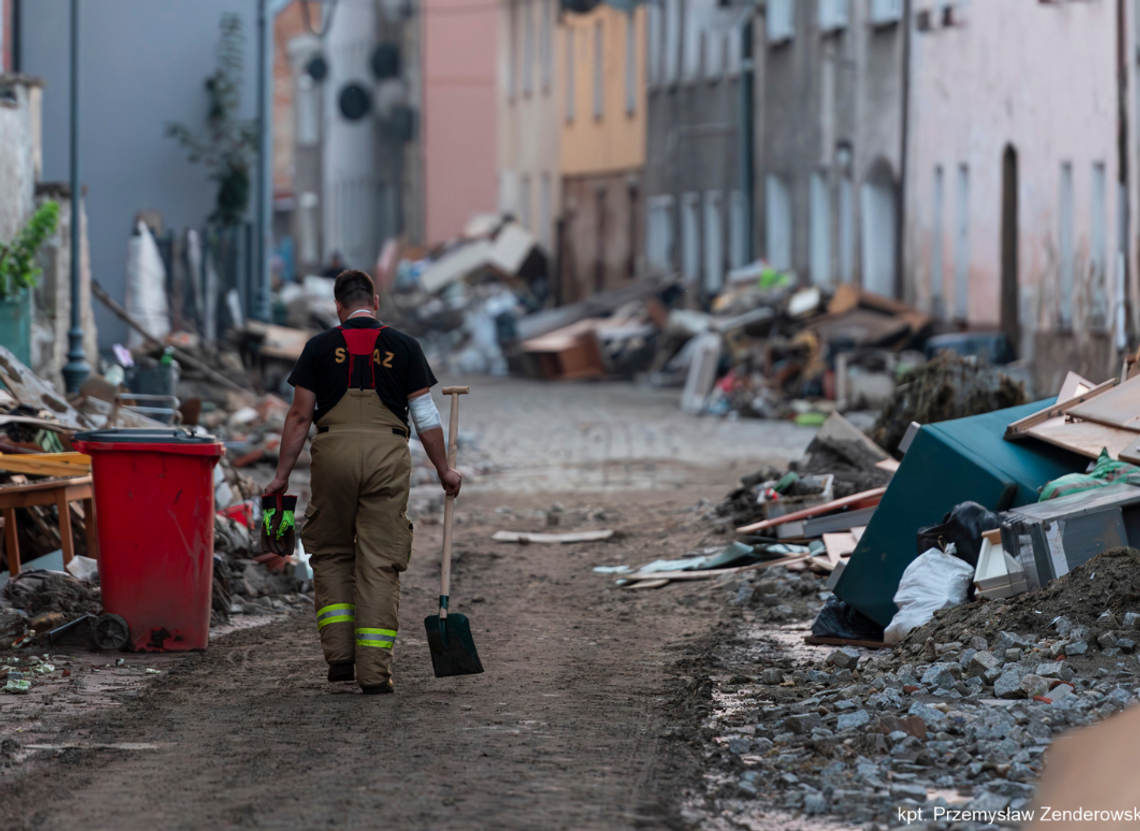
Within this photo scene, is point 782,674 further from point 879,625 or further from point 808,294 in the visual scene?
point 808,294

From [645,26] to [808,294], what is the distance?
42.8 feet

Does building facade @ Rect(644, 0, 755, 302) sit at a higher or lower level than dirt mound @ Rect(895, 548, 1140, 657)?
higher

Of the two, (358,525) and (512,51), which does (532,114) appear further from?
(358,525)

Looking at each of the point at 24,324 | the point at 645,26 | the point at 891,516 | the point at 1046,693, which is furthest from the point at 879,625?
the point at 645,26

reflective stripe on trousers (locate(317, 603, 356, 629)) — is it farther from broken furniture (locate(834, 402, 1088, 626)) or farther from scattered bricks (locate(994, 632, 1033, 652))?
scattered bricks (locate(994, 632, 1033, 652))

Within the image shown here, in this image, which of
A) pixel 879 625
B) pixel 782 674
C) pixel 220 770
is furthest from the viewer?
pixel 879 625

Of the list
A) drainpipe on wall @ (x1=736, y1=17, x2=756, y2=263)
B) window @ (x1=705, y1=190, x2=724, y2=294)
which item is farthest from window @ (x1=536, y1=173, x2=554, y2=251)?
drainpipe on wall @ (x1=736, y1=17, x2=756, y2=263)

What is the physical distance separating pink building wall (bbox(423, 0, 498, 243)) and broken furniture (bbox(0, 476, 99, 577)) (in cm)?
4152

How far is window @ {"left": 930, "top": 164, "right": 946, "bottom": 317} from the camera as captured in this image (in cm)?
2428

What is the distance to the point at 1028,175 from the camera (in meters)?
21.3

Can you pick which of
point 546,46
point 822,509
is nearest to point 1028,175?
point 822,509

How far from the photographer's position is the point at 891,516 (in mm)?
8398

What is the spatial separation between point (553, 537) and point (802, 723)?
614 centimetres

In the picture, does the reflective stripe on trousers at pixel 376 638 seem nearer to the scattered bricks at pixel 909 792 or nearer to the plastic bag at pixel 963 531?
the scattered bricks at pixel 909 792
